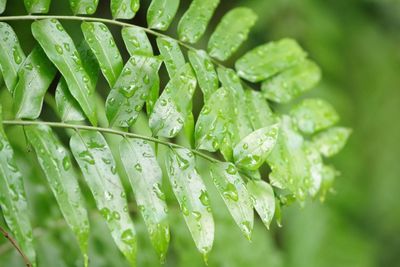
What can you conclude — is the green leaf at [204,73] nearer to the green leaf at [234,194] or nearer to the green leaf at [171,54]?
the green leaf at [171,54]

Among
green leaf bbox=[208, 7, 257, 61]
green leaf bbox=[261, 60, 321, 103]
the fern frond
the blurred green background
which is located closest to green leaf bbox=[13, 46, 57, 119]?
the fern frond

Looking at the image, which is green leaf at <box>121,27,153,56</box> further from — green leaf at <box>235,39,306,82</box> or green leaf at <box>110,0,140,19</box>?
green leaf at <box>235,39,306,82</box>

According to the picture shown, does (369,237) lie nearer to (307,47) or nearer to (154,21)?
(307,47)

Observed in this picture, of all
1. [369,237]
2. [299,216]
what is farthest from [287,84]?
[369,237]

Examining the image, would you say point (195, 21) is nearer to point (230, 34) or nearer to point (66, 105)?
→ point (230, 34)

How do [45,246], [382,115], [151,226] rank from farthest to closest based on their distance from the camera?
[382,115]
[45,246]
[151,226]

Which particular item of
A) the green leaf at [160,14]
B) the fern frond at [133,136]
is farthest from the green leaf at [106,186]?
the green leaf at [160,14]

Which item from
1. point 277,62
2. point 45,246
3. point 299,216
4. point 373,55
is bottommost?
point 299,216
